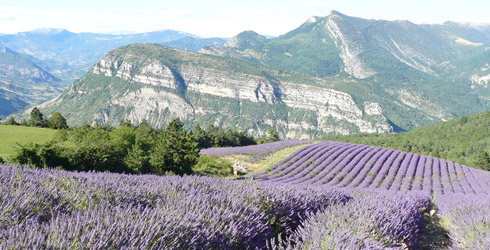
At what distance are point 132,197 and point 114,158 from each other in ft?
52.1

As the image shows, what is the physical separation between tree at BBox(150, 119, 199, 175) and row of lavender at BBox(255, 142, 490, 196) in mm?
5705

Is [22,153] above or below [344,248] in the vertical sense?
below

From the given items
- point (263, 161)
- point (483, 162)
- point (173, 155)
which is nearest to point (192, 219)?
point (173, 155)

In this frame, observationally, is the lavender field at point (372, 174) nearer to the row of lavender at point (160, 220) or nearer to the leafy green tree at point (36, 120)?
the row of lavender at point (160, 220)

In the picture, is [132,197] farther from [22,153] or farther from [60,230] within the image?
[22,153]

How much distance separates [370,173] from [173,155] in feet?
59.4

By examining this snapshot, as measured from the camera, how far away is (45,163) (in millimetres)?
15453

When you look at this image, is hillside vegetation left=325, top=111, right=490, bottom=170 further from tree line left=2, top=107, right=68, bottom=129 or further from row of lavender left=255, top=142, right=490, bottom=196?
tree line left=2, top=107, right=68, bottom=129

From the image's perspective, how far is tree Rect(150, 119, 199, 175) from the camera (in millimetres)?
21734

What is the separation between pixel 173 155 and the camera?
2172 cm

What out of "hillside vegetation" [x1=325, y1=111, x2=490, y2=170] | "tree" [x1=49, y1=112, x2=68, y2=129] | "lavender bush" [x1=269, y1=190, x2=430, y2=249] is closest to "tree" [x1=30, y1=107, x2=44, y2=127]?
"tree" [x1=49, y1=112, x2=68, y2=129]

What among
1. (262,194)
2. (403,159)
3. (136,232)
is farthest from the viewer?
(403,159)

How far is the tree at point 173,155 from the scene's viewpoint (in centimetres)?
2173

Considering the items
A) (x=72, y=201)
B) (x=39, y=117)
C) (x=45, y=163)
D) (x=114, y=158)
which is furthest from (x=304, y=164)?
(x=39, y=117)
